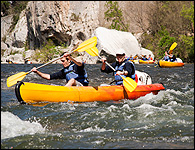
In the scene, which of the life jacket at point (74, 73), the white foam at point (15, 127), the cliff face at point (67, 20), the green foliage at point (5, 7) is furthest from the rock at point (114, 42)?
the green foliage at point (5, 7)

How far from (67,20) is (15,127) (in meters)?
29.6

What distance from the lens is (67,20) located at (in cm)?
3216

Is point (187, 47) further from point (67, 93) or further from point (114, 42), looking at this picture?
point (67, 93)

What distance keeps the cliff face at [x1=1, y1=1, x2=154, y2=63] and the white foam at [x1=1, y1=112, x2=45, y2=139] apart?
2626 cm

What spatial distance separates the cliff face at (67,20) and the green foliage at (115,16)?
2.60ft

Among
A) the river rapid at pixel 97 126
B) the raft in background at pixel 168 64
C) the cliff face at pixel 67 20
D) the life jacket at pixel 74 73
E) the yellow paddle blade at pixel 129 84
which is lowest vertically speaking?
the raft in background at pixel 168 64

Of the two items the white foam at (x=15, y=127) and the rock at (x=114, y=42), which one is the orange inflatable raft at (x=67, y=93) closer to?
the white foam at (x=15, y=127)

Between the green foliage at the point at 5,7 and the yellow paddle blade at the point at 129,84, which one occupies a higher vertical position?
the green foliage at the point at 5,7

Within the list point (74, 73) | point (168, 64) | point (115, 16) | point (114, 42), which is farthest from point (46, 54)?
point (74, 73)

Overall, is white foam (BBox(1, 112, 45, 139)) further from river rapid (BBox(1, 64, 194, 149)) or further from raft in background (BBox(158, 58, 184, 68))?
raft in background (BBox(158, 58, 184, 68))

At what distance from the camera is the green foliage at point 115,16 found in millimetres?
29203

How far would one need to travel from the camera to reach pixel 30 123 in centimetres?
381

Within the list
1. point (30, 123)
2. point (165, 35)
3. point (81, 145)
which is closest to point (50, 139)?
point (81, 145)

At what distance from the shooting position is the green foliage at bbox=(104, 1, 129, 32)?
29203 millimetres
